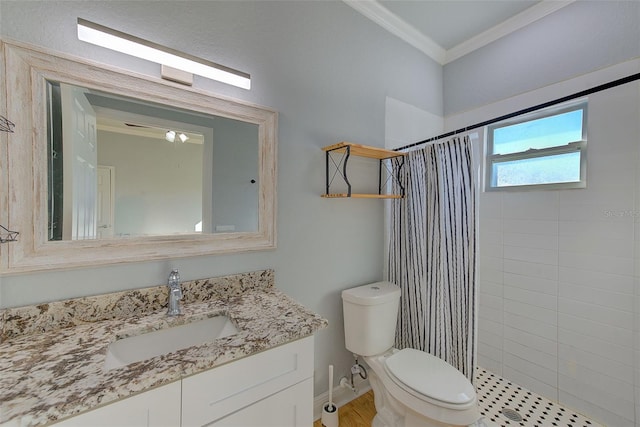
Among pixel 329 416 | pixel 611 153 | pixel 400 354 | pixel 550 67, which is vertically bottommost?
pixel 329 416

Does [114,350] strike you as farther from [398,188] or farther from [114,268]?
[398,188]

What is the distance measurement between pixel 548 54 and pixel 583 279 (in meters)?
1.49

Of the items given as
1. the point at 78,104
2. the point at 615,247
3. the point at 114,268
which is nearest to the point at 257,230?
the point at 114,268

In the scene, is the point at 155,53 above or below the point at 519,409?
above

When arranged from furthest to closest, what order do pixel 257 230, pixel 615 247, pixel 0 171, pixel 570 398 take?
1. pixel 570 398
2. pixel 615 247
3. pixel 257 230
4. pixel 0 171

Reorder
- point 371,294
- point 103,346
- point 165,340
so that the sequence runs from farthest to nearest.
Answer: point 371,294 → point 165,340 → point 103,346

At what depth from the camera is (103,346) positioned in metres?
0.83

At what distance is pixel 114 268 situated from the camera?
103 cm

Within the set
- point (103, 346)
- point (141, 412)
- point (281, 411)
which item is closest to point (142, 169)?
point (103, 346)

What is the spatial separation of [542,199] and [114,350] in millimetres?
2432

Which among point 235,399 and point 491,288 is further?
point 491,288

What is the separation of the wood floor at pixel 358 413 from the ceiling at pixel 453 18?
260 centimetres

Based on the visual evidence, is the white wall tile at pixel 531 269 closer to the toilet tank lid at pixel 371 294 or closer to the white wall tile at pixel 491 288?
the white wall tile at pixel 491 288

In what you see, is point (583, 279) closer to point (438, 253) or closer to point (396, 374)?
point (438, 253)
